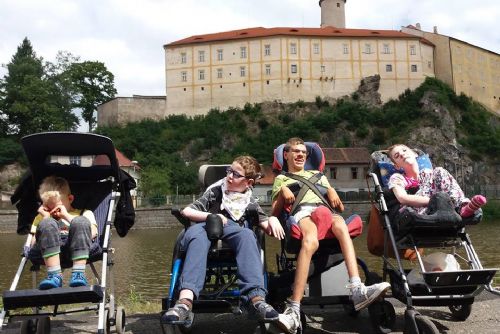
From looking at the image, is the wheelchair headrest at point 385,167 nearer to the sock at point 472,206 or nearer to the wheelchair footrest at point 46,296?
the sock at point 472,206

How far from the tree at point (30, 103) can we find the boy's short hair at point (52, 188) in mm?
56764

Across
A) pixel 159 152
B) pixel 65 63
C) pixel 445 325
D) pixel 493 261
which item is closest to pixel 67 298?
pixel 445 325

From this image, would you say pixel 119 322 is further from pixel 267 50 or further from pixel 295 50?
pixel 295 50

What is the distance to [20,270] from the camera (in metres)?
3.92

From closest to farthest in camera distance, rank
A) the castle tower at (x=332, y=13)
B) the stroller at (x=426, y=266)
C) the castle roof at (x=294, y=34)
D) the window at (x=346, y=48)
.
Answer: the stroller at (x=426, y=266) → the castle roof at (x=294, y=34) → the window at (x=346, y=48) → the castle tower at (x=332, y=13)

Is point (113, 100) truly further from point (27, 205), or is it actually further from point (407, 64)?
point (27, 205)

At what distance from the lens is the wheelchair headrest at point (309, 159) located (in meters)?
4.95

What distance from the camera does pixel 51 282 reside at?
12.1ft

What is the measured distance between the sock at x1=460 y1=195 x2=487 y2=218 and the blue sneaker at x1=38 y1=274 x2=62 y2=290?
3233 mm

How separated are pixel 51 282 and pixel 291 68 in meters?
68.0

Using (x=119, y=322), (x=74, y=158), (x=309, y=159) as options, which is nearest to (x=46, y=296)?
(x=119, y=322)

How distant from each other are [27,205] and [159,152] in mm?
56188

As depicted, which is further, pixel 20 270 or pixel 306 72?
pixel 306 72

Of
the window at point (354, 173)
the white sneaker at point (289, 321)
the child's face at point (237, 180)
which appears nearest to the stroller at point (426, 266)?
the white sneaker at point (289, 321)
